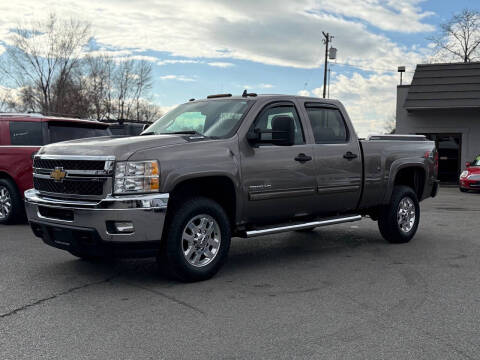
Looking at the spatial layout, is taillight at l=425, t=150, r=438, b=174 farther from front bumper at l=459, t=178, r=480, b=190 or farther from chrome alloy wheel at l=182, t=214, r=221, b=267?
front bumper at l=459, t=178, r=480, b=190

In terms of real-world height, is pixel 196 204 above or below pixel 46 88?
below

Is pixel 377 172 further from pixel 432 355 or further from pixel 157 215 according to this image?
pixel 432 355

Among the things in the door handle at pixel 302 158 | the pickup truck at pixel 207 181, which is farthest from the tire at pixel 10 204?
the door handle at pixel 302 158

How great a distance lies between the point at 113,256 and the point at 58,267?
53.3 inches

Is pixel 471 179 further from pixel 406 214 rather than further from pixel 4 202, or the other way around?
pixel 4 202

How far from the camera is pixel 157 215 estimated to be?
5391 millimetres

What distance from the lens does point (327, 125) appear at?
24.6ft

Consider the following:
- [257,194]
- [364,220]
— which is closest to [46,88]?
[364,220]

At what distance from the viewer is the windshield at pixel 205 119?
21.0ft

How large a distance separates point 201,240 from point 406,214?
405 cm

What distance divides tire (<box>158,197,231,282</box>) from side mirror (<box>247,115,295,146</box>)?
2.95 feet

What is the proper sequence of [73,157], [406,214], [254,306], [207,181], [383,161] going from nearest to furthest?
[254,306], [73,157], [207,181], [383,161], [406,214]

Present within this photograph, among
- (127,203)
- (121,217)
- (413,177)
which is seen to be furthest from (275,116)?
(413,177)

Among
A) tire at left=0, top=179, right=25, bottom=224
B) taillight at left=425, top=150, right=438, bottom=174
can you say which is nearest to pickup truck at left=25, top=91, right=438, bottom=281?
taillight at left=425, top=150, right=438, bottom=174
